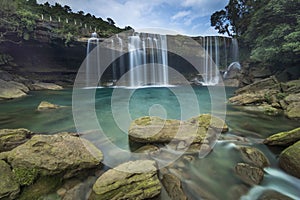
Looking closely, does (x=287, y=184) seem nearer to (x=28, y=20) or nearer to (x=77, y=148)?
(x=77, y=148)

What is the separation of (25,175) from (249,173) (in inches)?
139

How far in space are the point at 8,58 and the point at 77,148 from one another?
1823 cm

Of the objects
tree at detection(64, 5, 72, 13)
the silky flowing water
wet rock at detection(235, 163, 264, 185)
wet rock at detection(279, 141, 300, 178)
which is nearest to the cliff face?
the silky flowing water

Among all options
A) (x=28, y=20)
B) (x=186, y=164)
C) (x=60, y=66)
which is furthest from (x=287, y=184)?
(x=60, y=66)

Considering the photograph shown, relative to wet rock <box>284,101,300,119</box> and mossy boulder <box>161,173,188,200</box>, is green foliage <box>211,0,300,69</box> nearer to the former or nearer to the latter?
wet rock <box>284,101,300,119</box>

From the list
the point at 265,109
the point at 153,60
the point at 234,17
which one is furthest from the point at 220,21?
the point at 265,109

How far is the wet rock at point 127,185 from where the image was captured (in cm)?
207

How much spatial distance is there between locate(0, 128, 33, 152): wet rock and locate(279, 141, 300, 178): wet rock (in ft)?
17.3

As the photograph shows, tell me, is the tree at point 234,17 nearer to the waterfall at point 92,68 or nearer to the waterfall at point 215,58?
the waterfall at point 215,58

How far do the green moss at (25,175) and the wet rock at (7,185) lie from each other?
5 centimetres

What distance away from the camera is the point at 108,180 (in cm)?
221

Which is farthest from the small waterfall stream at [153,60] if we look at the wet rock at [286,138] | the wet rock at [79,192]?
the wet rock at [79,192]

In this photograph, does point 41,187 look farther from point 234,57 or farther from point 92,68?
point 234,57

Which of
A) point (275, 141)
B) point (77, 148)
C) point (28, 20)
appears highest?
point (28, 20)
